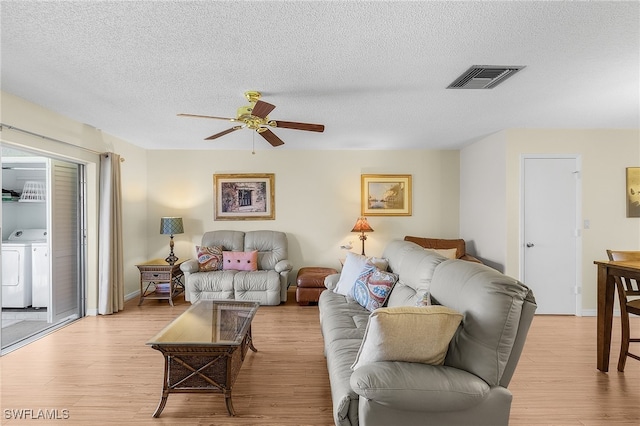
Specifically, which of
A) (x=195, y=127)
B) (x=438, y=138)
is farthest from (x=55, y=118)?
(x=438, y=138)

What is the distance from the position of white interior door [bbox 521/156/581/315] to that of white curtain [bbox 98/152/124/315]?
534cm

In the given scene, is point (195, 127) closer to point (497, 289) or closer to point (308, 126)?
point (308, 126)

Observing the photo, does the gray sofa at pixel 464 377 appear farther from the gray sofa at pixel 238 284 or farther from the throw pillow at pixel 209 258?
the throw pillow at pixel 209 258

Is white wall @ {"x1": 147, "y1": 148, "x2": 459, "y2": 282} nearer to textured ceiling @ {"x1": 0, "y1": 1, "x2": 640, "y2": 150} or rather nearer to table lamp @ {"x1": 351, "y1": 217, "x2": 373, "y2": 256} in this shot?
table lamp @ {"x1": 351, "y1": 217, "x2": 373, "y2": 256}

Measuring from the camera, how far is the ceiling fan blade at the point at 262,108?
8.07ft

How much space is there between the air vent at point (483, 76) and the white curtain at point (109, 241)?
13.7 feet

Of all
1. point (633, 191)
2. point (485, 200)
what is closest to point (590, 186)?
point (633, 191)

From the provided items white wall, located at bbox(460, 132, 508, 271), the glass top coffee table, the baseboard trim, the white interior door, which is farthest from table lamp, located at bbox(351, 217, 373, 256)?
the baseboard trim

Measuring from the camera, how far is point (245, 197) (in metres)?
5.48

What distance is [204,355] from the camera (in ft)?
6.92

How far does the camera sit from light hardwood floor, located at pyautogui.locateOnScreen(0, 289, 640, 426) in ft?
6.95

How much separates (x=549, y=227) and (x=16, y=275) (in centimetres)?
700

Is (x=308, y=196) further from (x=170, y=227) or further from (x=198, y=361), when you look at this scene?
(x=198, y=361)

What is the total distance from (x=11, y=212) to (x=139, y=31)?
4325 mm
